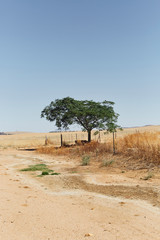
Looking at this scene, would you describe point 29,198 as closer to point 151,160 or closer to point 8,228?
point 8,228

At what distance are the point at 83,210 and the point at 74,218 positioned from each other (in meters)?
0.62

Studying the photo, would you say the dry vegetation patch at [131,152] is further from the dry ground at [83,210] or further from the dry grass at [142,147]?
the dry ground at [83,210]

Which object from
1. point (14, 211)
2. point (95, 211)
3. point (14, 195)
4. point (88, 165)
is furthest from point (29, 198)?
point (88, 165)

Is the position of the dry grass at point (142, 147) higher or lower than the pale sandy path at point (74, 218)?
higher

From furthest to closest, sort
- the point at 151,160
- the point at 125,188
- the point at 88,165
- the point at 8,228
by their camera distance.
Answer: the point at 88,165
the point at 151,160
the point at 125,188
the point at 8,228

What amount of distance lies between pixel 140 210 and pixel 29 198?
2.87 m

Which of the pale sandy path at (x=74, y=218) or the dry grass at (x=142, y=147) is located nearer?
the pale sandy path at (x=74, y=218)

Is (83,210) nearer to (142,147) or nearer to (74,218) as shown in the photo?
(74,218)

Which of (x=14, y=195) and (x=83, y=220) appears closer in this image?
(x=83, y=220)

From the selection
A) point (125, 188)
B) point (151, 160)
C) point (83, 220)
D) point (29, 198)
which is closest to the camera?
point (83, 220)

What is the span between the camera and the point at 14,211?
461 cm

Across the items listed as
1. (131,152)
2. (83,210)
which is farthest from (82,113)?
(83,210)

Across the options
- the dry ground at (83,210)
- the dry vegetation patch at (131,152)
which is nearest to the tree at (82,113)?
the dry vegetation patch at (131,152)

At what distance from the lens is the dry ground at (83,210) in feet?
12.5
